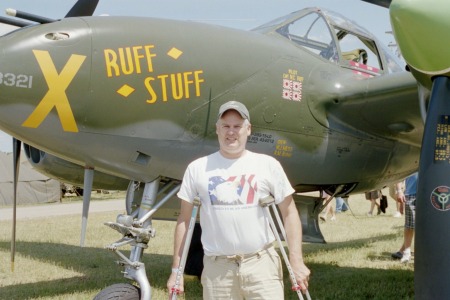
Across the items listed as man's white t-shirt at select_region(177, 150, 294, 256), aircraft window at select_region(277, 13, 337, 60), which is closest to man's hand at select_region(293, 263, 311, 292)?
man's white t-shirt at select_region(177, 150, 294, 256)

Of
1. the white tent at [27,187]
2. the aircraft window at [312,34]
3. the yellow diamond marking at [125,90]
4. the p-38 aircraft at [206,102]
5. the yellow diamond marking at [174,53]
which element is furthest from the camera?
the white tent at [27,187]

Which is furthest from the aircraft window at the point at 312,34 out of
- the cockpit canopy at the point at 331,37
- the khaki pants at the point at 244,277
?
the khaki pants at the point at 244,277

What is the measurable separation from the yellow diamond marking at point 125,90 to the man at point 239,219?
4.75 ft

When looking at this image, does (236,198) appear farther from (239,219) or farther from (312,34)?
(312,34)

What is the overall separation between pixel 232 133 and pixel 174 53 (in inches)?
67.5

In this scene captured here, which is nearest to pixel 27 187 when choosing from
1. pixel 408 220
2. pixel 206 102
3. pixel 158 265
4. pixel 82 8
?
pixel 158 265

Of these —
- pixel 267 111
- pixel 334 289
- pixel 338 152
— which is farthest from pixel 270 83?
pixel 334 289

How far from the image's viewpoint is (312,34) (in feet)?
20.6

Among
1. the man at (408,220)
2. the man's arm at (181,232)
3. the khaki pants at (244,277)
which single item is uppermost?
the man's arm at (181,232)

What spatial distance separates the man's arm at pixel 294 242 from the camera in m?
3.26

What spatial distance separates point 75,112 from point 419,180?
2.69m

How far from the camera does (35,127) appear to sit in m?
4.39

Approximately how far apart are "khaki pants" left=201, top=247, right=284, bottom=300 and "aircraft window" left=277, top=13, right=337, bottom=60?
335 centimetres

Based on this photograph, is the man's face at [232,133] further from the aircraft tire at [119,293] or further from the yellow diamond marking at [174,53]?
the aircraft tire at [119,293]
